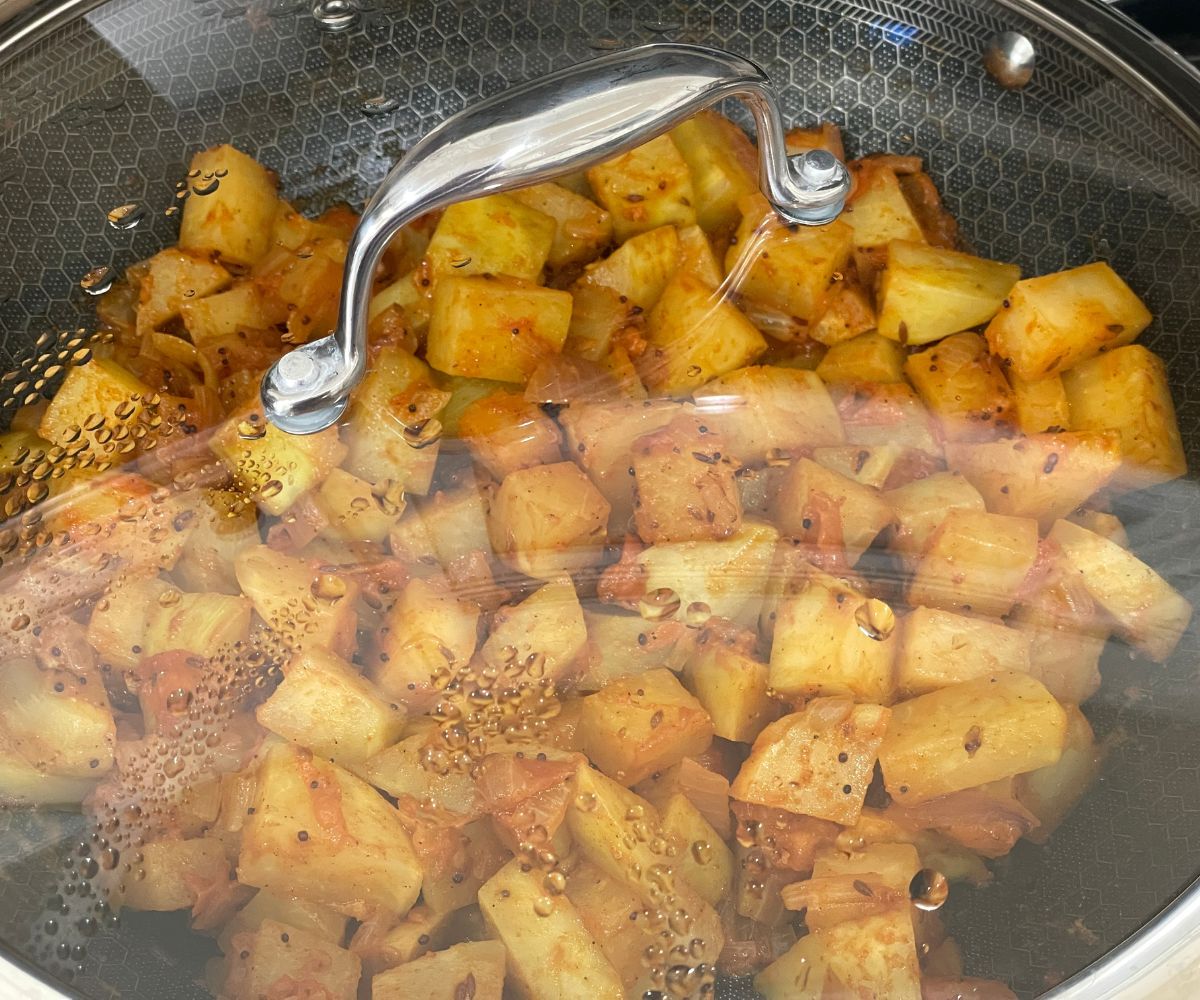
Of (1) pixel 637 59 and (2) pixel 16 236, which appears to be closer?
(1) pixel 637 59

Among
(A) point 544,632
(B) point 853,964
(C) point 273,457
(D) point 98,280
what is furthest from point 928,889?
(D) point 98,280

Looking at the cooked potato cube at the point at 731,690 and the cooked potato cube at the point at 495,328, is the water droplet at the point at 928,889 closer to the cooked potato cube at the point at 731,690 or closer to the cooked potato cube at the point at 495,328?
the cooked potato cube at the point at 731,690

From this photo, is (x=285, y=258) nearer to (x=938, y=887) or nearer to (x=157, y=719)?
(x=157, y=719)

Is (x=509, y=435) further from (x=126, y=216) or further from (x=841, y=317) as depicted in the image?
(x=126, y=216)

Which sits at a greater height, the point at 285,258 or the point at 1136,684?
the point at 285,258

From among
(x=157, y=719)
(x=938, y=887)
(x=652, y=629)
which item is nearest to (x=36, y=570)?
(x=157, y=719)
